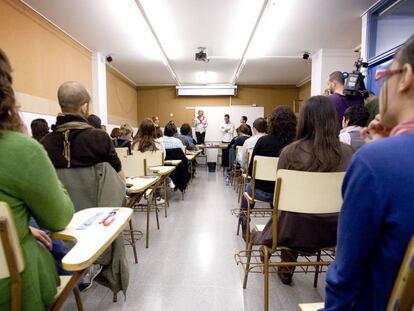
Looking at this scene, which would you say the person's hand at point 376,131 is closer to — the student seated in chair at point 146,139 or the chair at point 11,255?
the chair at point 11,255

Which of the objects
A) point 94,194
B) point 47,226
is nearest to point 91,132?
point 94,194

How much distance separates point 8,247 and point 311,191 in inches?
47.1

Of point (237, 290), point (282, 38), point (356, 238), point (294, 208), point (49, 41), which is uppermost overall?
point (282, 38)

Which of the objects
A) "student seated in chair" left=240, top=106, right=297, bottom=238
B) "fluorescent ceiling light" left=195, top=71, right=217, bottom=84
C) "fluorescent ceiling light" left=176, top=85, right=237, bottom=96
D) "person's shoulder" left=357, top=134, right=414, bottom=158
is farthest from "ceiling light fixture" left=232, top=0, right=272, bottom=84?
"person's shoulder" left=357, top=134, right=414, bottom=158

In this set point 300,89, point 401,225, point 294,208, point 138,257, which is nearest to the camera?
point 401,225

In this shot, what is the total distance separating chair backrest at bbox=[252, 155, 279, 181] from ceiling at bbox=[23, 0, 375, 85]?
264 centimetres

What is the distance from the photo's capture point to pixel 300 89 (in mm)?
10062

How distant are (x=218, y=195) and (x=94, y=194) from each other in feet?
10.8

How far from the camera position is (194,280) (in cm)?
203

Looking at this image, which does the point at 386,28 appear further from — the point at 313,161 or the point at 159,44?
the point at 159,44

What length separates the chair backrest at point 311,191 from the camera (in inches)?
52.7

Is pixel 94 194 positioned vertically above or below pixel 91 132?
below

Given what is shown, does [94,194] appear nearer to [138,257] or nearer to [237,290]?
[138,257]

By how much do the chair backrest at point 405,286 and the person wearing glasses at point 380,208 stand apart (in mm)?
38
